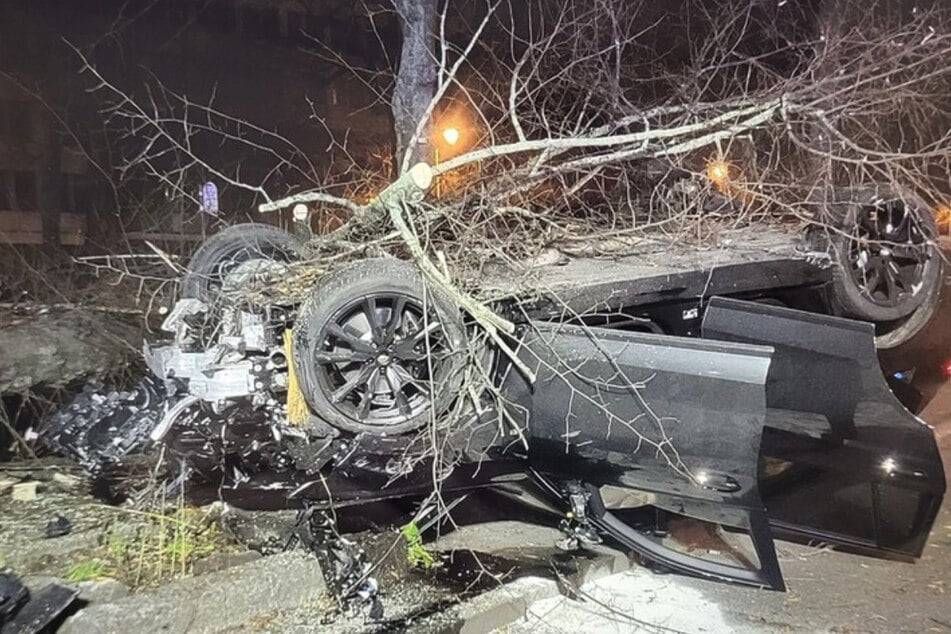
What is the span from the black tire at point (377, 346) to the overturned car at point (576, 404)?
0.01m

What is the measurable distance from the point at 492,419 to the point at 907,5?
260 inches

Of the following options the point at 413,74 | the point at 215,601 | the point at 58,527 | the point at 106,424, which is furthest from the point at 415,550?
the point at 413,74

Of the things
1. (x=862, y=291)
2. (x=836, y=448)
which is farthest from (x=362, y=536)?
(x=862, y=291)

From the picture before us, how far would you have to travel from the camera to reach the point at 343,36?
1506 cm

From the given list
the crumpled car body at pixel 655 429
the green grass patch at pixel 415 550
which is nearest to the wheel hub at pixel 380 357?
the crumpled car body at pixel 655 429

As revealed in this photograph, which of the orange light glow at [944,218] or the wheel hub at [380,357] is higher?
the orange light glow at [944,218]

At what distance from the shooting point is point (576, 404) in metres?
3.89

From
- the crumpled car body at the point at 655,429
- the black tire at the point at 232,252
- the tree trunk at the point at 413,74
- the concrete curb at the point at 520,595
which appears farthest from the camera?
the tree trunk at the point at 413,74

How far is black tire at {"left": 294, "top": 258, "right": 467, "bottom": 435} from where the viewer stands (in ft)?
12.8

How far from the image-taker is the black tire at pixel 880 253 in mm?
4832

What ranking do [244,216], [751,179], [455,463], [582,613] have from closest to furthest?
[582,613], [455,463], [751,179], [244,216]

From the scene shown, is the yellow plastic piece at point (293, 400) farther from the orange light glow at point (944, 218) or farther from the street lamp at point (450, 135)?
the street lamp at point (450, 135)

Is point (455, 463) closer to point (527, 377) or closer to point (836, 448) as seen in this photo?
point (527, 377)

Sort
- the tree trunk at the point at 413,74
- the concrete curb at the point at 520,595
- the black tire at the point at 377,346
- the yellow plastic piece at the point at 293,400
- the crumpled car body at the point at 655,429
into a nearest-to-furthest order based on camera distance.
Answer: the concrete curb at the point at 520,595 < the crumpled car body at the point at 655,429 < the black tire at the point at 377,346 < the yellow plastic piece at the point at 293,400 < the tree trunk at the point at 413,74
